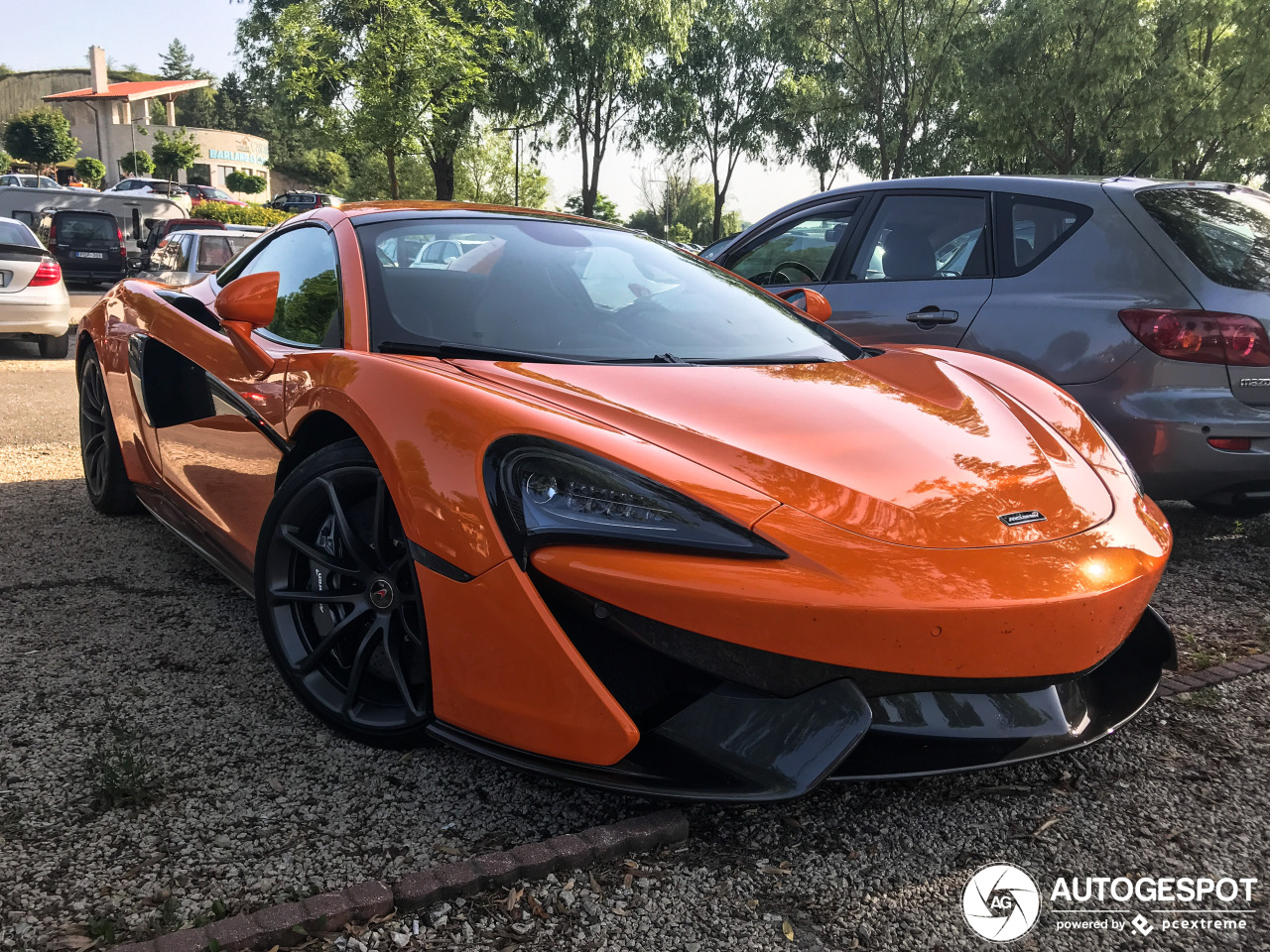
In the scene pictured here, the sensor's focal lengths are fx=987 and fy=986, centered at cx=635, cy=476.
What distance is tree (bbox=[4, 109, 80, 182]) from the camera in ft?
198

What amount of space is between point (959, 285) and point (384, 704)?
309 centimetres

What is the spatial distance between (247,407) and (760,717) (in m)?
1.75

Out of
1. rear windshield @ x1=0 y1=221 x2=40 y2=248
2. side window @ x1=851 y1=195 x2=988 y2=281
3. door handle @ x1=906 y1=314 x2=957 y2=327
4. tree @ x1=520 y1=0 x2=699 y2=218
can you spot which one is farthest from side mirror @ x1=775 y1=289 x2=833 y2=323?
tree @ x1=520 y1=0 x2=699 y2=218

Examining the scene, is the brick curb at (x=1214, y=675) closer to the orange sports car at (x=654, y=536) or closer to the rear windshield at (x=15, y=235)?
the orange sports car at (x=654, y=536)

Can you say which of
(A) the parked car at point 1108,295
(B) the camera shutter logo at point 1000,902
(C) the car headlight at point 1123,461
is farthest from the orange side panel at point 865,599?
(A) the parked car at point 1108,295

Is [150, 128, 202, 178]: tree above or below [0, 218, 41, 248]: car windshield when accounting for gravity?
above

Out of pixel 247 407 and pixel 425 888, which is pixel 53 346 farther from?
pixel 425 888

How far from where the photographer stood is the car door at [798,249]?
485 cm

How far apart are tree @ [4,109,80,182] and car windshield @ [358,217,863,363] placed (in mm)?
69647

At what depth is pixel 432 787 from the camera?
2152mm

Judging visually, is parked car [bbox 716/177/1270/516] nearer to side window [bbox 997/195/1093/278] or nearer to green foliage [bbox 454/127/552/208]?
side window [bbox 997/195/1093/278]

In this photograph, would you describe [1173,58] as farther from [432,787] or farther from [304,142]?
[432,787]

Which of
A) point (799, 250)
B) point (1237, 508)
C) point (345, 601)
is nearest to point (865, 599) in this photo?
point (345, 601)

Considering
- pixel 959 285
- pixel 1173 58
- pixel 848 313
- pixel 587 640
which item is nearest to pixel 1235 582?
pixel 959 285
